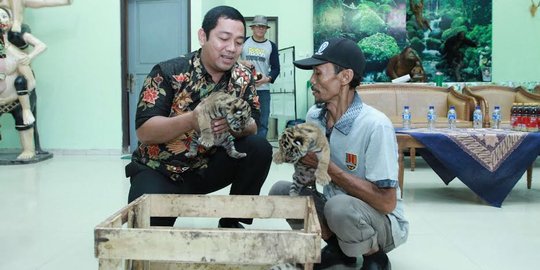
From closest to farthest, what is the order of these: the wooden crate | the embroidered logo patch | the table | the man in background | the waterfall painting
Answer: the wooden crate, the embroidered logo patch, the table, the man in background, the waterfall painting

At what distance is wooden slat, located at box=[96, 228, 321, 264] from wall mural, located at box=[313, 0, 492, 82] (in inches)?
230

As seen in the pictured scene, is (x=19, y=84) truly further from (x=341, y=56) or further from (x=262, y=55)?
(x=341, y=56)

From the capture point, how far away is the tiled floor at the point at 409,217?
6.15ft

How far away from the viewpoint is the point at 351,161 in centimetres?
157

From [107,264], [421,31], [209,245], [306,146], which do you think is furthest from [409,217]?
[421,31]

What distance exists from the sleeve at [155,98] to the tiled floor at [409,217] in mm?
668

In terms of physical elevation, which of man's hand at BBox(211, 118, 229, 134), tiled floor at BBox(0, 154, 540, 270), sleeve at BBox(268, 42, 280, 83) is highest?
sleeve at BBox(268, 42, 280, 83)

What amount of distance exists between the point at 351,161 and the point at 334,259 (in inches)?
17.8

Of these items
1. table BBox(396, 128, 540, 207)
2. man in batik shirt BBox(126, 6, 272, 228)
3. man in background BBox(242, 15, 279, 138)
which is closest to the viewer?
man in batik shirt BBox(126, 6, 272, 228)

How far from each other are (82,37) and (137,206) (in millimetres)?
4798

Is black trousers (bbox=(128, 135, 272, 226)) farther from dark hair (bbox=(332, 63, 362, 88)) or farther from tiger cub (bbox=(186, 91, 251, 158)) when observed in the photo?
dark hair (bbox=(332, 63, 362, 88))

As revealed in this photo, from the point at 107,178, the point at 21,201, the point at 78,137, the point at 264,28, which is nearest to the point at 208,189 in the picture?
the point at 21,201

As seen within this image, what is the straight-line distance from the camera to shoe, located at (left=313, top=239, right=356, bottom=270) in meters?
1.74

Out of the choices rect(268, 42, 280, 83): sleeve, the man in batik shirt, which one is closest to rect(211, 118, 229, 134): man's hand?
the man in batik shirt
